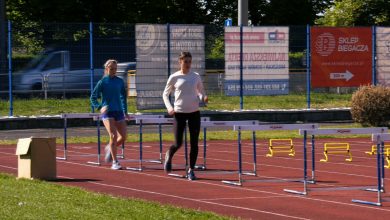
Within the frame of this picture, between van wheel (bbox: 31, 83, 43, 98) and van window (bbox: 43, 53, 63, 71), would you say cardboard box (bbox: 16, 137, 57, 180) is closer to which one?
van wheel (bbox: 31, 83, 43, 98)

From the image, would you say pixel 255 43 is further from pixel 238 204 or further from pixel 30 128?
pixel 238 204

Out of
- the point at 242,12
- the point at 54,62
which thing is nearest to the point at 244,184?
the point at 54,62

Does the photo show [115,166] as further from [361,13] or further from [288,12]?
[288,12]

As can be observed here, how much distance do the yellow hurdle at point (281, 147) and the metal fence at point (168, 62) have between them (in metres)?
7.33

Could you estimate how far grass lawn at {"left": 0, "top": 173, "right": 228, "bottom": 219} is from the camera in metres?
12.0

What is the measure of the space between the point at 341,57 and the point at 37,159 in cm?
2022

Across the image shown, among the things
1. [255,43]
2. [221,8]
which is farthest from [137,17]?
[255,43]

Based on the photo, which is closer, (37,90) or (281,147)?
(281,147)

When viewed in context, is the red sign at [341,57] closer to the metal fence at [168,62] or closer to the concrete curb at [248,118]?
the metal fence at [168,62]

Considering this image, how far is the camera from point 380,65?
35.5m

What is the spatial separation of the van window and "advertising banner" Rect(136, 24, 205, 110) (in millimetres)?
2870

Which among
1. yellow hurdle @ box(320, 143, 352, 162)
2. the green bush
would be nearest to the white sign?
the green bush

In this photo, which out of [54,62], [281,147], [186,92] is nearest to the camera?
[186,92]

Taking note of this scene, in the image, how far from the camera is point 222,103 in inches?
1356
